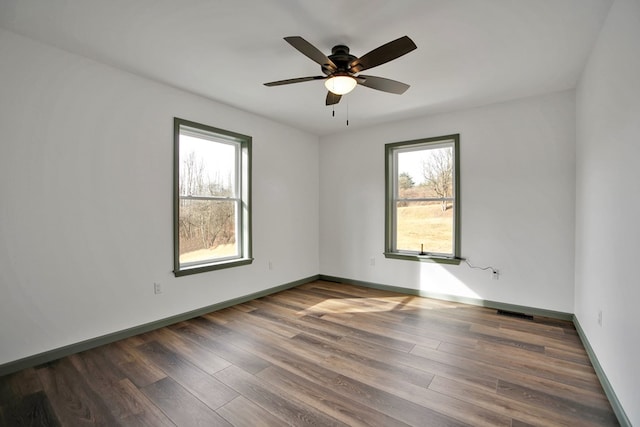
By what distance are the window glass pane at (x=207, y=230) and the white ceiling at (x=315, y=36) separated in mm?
1391

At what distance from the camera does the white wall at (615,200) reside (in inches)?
66.2

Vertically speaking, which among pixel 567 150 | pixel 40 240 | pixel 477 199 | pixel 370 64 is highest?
pixel 370 64

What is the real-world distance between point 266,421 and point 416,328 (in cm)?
196

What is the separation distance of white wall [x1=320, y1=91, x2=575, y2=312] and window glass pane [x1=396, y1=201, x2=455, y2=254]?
0.24 metres

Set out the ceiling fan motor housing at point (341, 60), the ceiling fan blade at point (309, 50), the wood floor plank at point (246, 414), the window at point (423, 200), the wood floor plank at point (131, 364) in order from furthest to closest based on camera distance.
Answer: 1. the window at point (423, 200)
2. the ceiling fan motor housing at point (341, 60)
3. the wood floor plank at point (131, 364)
4. the ceiling fan blade at point (309, 50)
5. the wood floor plank at point (246, 414)

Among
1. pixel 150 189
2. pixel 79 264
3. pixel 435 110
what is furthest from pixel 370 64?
pixel 79 264

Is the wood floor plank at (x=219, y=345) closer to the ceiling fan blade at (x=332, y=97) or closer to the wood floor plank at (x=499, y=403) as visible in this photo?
the wood floor plank at (x=499, y=403)

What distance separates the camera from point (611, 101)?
2.11m

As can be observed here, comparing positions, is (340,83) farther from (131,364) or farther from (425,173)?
(131,364)

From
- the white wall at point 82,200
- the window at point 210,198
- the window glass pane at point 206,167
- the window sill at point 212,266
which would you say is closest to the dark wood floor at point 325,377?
the white wall at point 82,200

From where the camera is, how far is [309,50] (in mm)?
2098

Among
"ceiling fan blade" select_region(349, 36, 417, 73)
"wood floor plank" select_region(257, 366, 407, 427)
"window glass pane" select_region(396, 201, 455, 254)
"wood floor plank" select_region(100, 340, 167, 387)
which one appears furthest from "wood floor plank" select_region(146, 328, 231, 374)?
"window glass pane" select_region(396, 201, 455, 254)

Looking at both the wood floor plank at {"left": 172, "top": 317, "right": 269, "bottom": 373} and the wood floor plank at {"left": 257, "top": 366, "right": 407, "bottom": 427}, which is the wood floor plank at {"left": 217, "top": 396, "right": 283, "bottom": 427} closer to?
the wood floor plank at {"left": 257, "top": 366, "right": 407, "bottom": 427}

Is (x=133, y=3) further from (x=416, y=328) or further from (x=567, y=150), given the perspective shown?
(x=567, y=150)
